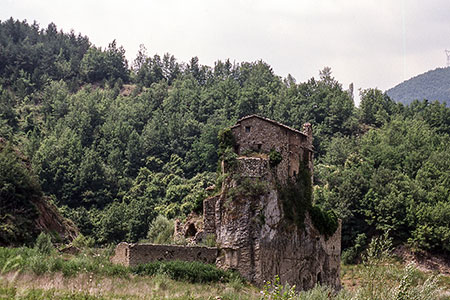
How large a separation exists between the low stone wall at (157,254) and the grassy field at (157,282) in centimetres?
119

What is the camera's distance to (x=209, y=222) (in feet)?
147

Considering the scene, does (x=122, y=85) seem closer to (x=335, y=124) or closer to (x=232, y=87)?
(x=232, y=87)

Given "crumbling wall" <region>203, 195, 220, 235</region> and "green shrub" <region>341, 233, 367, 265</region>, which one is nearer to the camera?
"crumbling wall" <region>203, 195, 220, 235</region>

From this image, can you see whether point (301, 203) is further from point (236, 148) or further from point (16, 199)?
point (16, 199)

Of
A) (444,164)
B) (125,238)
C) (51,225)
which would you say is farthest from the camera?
(444,164)

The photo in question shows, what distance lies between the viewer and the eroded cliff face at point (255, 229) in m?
42.5

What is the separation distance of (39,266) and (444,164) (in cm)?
6555

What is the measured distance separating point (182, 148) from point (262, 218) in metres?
65.2

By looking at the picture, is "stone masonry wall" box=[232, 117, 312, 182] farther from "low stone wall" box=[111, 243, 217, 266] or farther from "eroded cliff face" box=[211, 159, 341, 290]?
"low stone wall" box=[111, 243, 217, 266]

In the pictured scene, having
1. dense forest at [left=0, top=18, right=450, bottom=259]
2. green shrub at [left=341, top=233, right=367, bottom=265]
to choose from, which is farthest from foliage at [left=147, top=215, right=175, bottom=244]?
green shrub at [left=341, top=233, right=367, bottom=265]

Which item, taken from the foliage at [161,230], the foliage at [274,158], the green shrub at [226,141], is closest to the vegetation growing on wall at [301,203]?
the foliage at [274,158]

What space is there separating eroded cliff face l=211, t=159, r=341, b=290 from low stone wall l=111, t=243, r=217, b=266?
118 cm

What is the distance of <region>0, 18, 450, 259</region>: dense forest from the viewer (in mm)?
76062

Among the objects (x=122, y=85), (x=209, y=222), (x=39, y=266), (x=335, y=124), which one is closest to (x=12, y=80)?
(x=122, y=85)
